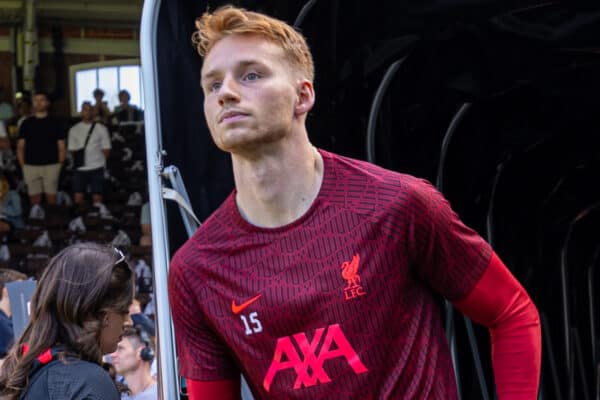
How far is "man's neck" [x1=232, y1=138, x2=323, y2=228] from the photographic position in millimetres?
3027

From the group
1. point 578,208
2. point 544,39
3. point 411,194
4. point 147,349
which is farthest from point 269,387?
point 578,208

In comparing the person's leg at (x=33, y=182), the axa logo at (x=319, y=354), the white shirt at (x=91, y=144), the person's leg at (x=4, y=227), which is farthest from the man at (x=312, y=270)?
the white shirt at (x=91, y=144)

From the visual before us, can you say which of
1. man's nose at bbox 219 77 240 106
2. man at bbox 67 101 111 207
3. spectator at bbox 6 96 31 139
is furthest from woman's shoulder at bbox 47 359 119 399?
spectator at bbox 6 96 31 139

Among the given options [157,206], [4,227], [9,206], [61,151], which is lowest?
[4,227]

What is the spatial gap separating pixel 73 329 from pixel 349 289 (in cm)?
81

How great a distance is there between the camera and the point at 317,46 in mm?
4602

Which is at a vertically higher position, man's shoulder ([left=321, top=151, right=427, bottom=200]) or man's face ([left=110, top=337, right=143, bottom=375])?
man's shoulder ([left=321, top=151, right=427, bottom=200])

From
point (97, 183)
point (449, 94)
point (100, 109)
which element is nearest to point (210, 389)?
point (449, 94)

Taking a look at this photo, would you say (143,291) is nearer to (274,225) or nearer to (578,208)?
(578,208)

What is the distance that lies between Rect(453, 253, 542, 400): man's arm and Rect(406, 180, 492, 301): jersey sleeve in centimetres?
4

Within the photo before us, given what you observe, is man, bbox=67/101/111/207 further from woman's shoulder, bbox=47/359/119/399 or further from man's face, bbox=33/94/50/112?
woman's shoulder, bbox=47/359/119/399

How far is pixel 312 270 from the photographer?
293cm

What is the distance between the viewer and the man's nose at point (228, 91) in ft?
9.67

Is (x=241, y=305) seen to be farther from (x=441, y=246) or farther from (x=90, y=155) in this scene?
(x=90, y=155)
